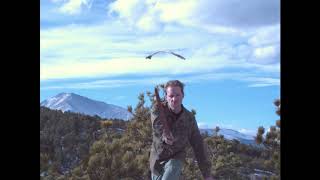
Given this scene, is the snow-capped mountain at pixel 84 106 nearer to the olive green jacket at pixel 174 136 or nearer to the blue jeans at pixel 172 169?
the olive green jacket at pixel 174 136

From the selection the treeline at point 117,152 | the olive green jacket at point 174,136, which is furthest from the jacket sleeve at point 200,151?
the treeline at point 117,152

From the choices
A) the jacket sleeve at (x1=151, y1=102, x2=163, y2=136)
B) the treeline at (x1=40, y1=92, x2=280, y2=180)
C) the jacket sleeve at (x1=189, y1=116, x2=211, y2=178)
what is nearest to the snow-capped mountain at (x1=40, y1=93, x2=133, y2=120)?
the treeline at (x1=40, y1=92, x2=280, y2=180)

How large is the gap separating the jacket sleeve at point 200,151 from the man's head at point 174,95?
18 cm

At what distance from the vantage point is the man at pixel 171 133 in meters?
3.01

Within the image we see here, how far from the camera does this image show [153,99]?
3.43m

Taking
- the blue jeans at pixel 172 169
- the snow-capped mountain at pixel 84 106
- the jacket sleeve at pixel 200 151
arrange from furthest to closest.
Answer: the snow-capped mountain at pixel 84 106
the jacket sleeve at pixel 200 151
the blue jeans at pixel 172 169

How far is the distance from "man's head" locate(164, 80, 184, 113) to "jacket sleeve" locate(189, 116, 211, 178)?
18 centimetres

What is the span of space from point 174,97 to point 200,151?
40 cm

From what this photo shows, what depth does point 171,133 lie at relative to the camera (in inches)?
119

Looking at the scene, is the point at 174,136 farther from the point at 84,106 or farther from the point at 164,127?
the point at 84,106
